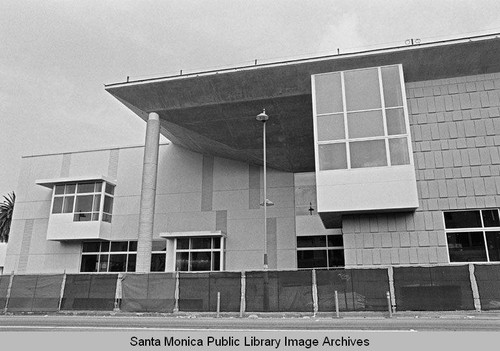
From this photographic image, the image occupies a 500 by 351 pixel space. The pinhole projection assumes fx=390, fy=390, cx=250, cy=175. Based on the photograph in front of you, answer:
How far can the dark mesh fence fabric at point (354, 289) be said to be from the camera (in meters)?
15.1

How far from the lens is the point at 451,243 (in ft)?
54.7

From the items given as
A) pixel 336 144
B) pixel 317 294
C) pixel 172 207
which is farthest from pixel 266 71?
pixel 172 207

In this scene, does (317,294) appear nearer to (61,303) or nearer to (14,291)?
(61,303)

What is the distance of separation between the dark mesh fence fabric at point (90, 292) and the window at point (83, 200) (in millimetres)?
9809

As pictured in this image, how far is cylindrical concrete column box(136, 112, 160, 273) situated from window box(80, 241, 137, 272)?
7420mm

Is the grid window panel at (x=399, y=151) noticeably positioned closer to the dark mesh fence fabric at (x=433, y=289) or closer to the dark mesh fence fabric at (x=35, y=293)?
the dark mesh fence fabric at (x=433, y=289)

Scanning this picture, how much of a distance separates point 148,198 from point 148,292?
5774mm

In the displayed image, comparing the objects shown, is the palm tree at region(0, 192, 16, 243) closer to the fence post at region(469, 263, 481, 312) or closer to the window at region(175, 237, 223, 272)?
the window at region(175, 237, 223, 272)

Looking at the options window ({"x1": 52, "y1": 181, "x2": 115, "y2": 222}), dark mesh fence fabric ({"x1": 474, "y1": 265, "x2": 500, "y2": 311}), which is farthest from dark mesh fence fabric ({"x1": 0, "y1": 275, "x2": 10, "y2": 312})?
dark mesh fence fabric ({"x1": 474, "y1": 265, "x2": 500, "y2": 311})

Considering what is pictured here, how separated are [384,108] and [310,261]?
12140mm

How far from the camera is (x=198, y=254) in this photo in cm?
2586

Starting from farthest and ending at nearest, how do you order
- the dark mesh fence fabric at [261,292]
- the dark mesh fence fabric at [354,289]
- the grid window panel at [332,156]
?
the grid window panel at [332,156], the dark mesh fence fabric at [261,292], the dark mesh fence fabric at [354,289]

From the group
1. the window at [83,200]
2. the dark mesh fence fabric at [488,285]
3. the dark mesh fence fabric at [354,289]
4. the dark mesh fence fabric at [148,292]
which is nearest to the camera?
the dark mesh fence fabric at [488,285]

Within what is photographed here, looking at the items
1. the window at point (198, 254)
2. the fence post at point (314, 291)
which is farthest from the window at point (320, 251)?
the fence post at point (314, 291)
